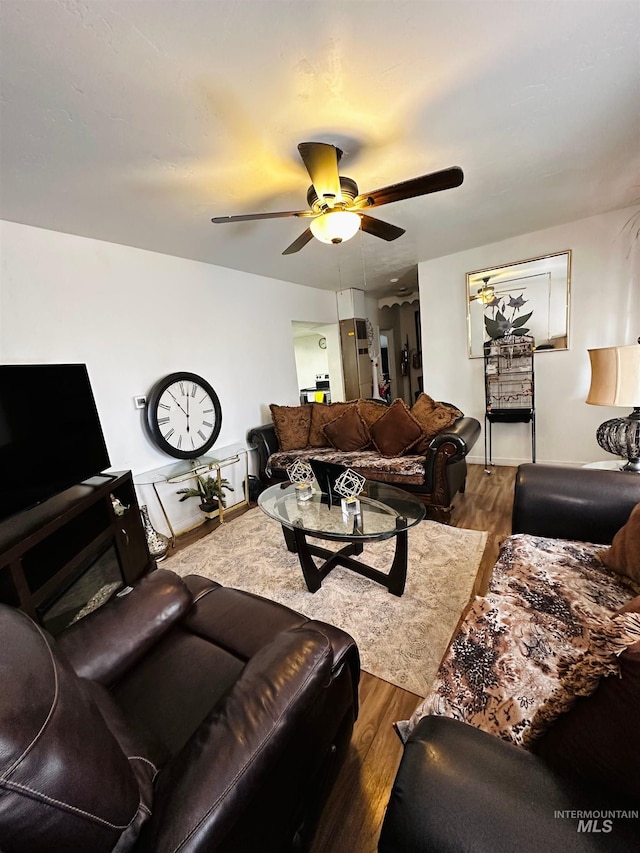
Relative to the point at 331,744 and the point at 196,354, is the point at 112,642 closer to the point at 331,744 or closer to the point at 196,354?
the point at 331,744

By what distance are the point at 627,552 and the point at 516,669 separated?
676 mm

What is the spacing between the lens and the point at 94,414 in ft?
6.87

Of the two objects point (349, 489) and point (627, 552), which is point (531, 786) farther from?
point (349, 489)

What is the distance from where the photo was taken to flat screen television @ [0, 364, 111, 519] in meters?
1.60

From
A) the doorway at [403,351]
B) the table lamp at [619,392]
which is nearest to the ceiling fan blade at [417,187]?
the table lamp at [619,392]

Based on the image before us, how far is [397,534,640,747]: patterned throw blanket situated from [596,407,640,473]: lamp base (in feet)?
2.72

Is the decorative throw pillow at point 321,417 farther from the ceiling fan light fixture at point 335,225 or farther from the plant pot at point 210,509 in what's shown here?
the ceiling fan light fixture at point 335,225

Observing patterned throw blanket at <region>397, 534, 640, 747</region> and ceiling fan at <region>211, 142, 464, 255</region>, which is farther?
ceiling fan at <region>211, 142, 464, 255</region>

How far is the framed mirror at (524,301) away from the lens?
3.37m

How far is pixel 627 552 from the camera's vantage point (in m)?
1.21

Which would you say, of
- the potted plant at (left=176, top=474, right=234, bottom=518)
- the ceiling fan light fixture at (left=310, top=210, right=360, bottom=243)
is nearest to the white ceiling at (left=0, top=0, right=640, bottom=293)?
the ceiling fan light fixture at (left=310, top=210, right=360, bottom=243)

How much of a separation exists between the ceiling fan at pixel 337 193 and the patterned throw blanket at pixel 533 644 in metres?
1.75

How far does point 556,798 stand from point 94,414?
2.50 meters

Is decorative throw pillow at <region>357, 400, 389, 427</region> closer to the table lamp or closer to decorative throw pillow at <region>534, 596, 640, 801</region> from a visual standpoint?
the table lamp
